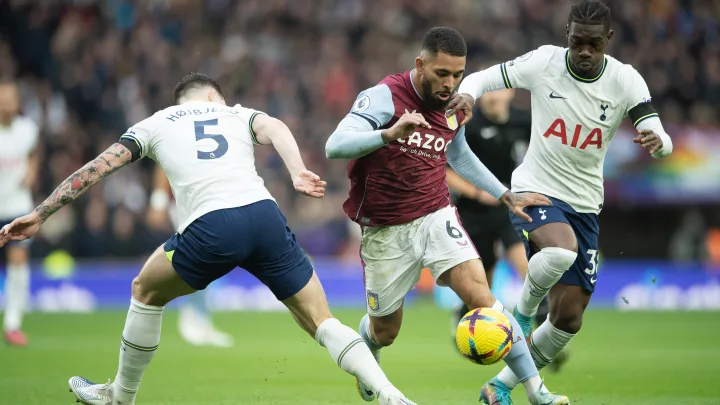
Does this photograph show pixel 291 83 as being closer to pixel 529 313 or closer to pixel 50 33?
pixel 50 33

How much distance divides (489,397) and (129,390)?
97.4 inches

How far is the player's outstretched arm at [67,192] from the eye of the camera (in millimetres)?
6266

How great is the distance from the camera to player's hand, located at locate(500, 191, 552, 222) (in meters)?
7.39

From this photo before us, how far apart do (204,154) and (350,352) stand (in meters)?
1.53

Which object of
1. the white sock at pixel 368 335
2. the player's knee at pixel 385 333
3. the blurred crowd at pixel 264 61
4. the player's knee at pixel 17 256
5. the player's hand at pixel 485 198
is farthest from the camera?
the blurred crowd at pixel 264 61

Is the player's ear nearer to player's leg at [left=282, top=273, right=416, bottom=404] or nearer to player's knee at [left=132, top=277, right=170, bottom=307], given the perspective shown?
player's leg at [left=282, top=273, right=416, bottom=404]

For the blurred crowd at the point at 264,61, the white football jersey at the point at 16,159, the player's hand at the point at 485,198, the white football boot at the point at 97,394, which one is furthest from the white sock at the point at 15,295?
the white football boot at the point at 97,394

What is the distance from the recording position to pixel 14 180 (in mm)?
12875

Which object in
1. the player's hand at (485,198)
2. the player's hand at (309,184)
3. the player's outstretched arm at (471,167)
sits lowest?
the player's hand at (485,198)

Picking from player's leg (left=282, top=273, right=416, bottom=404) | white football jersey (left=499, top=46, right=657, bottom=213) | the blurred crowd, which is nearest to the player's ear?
white football jersey (left=499, top=46, right=657, bottom=213)

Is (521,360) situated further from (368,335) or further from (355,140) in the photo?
(355,140)

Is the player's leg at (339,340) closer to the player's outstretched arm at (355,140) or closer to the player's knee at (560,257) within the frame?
the player's outstretched arm at (355,140)

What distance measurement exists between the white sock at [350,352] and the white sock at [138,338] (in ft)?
3.51

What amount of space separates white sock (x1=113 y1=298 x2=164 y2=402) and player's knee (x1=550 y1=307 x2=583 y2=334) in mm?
2876
